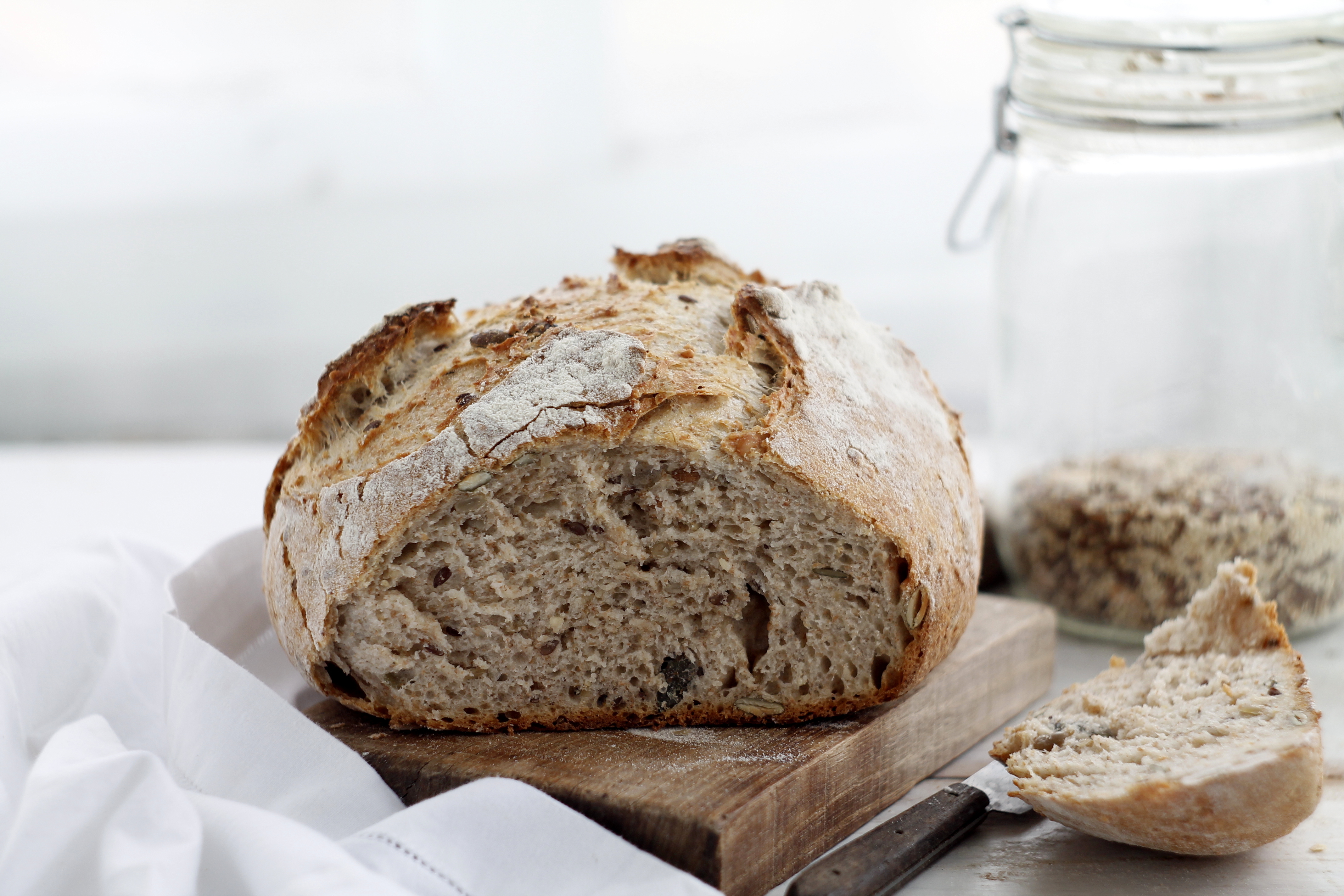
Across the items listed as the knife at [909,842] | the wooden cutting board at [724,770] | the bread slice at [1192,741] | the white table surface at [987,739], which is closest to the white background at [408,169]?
the white table surface at [987,739]

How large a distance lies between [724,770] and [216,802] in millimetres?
684

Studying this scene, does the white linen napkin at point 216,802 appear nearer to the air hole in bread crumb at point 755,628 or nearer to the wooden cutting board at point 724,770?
the wooden cutting board at point 724,770

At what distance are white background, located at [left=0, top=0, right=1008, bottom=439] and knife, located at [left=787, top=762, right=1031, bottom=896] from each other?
2.81m

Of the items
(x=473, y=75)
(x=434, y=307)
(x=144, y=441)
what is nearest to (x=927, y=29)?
(x=473, y=75)

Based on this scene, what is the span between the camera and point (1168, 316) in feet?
9.09

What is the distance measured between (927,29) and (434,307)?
276 cm

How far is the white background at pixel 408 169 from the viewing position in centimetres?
450

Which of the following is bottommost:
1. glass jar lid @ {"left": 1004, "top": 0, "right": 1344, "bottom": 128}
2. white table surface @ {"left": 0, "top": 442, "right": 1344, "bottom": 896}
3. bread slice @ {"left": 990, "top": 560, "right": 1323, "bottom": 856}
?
white table surface @ {"left": 0, "top": 442, "right": 1344, "bottom": 896}

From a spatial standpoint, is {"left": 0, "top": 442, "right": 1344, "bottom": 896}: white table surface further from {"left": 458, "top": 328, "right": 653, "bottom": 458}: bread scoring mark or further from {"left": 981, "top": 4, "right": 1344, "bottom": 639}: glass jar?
{"left": 458, "top": 328, "right": 653, "bottom": 458}: bread scoring mark

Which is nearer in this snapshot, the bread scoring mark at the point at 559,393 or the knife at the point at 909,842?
the knife at the point at 909,842

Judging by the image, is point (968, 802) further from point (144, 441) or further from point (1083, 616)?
point (144, 441)

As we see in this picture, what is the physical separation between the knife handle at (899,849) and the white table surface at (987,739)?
36 millimetres

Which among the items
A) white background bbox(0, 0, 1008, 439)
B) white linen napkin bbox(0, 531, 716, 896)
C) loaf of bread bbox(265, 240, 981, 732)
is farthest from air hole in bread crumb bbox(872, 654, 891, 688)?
white background bbox(0, 0, 1008, 439)

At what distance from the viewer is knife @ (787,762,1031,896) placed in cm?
160
